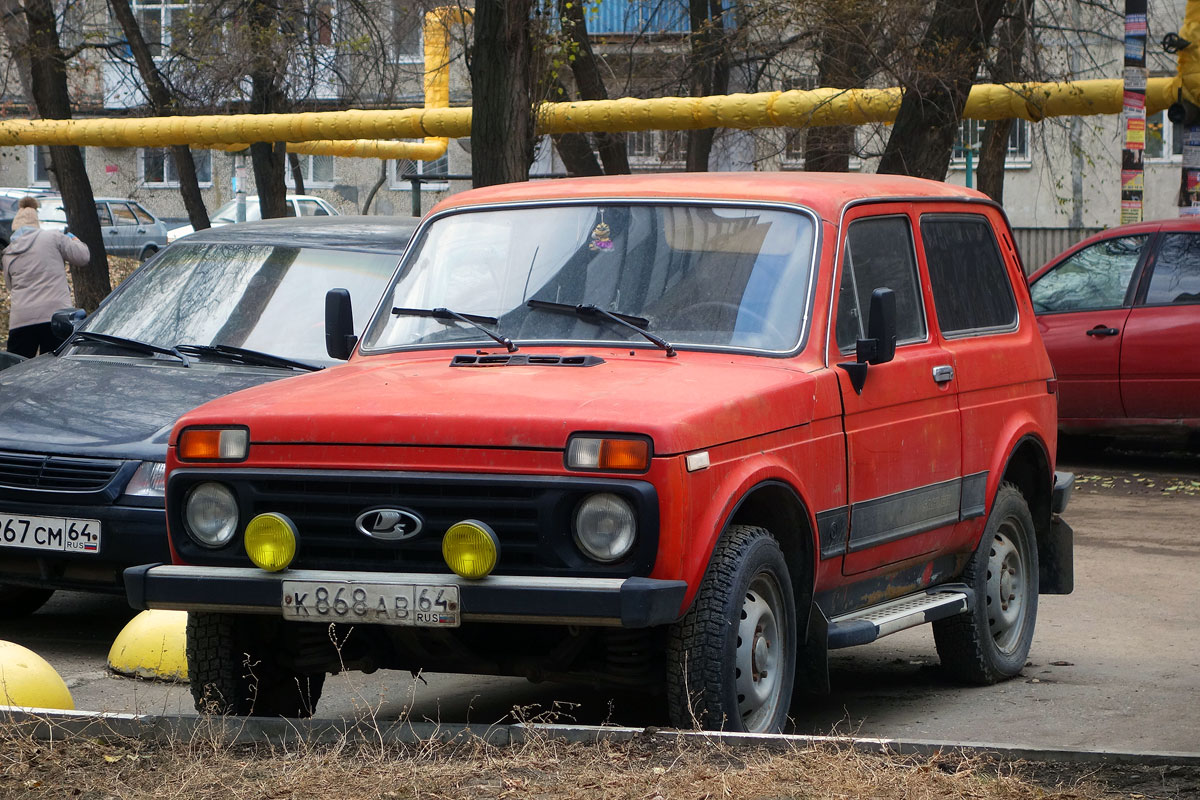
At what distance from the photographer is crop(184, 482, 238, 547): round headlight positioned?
4.91 m

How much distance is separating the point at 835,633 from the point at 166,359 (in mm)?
3781

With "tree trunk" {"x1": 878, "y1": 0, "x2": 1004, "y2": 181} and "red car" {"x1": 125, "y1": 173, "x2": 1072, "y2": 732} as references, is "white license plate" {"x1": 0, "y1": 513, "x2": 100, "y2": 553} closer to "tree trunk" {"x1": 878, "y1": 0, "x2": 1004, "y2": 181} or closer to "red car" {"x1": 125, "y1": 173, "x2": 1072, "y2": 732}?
"red car" {"x1": 125, "y1": 173, "x2": 1072, "y2": 732}

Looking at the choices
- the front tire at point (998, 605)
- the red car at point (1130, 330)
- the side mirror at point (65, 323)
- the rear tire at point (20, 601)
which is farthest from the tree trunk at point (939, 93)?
the rear tire at point (20, 601)

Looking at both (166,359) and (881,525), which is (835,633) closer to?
(881,525)

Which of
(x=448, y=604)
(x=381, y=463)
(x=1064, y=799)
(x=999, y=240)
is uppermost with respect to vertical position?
(x=999, y=240)

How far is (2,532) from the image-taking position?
6.73 m

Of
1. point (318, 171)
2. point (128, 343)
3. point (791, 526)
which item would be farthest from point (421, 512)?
point (318, 171)

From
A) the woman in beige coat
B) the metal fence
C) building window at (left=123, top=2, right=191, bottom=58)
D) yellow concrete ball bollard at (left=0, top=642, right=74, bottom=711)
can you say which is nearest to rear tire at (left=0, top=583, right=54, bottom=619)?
yellow concrete ball bollard at (left=0, top=642, right=74, bottom=711)

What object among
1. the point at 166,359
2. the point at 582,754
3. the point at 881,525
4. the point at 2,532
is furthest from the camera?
the point at 166,359

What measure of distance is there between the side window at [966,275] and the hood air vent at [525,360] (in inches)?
70.5

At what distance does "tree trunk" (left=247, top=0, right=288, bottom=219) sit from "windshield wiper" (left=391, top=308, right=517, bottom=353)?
16.7 metres

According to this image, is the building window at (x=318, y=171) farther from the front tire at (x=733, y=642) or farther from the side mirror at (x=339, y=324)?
the front tire at (x=733, y=642)

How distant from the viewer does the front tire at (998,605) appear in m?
6.61

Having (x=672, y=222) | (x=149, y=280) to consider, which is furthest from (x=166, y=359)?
(x=672, y=222)
